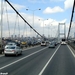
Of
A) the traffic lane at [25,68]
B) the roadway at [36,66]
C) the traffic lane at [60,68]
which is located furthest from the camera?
the traffic lane at [60,68]

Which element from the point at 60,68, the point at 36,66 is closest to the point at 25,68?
the point at 36,66

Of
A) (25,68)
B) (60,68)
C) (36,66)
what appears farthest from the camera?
(36,66)

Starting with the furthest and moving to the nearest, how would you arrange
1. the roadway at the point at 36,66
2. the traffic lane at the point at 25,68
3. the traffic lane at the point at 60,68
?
the traffic lane at the point at 60,68
the roadway at the point at 36,66
the traffic lane at the point at 25,68

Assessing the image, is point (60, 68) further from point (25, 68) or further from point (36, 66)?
point (25, 68)

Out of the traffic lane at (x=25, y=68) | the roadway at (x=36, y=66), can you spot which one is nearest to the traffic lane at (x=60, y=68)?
the roadway at (x=36, y=66)

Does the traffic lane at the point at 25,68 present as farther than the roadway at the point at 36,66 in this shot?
No

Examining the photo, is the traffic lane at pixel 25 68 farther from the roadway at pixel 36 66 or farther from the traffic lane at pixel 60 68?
the traffic lane at pixel 60 68

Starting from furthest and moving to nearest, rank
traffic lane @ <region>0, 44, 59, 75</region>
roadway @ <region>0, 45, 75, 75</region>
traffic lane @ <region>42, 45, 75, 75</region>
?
traffic lane @ <region>42, 45, 75, 75</region> < roadway @ <region>0, 45, 75, 75</region> < traffic lane @ <region>0, 44, 59, 75</region>

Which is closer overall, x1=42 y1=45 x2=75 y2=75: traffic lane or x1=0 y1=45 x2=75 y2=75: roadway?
x1=0 y1=45 x2=75 y2=75: roadway

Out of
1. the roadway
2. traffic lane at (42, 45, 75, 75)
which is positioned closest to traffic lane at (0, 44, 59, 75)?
the roadway

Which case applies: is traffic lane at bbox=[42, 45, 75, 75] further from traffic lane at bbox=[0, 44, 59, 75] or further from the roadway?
Result: traffic lane at bbox=[0, 44, 59, 75]

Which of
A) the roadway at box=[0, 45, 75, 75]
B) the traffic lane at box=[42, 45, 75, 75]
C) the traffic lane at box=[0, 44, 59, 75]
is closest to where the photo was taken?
the traffic lane at box=[0, 44, 59, 75]

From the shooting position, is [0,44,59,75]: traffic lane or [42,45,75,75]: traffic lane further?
[42,45,75,75]: traffic lane

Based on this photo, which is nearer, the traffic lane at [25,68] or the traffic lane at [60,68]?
the traffic lane at [25,68]
